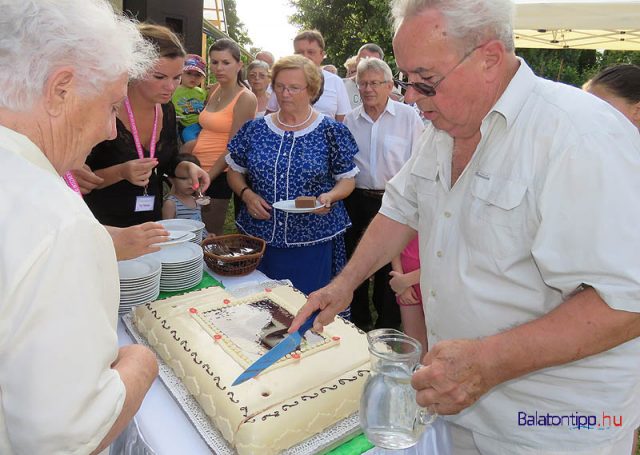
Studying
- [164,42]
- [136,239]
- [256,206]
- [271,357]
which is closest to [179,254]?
[136,239]

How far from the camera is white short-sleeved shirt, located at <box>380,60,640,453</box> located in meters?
1.03

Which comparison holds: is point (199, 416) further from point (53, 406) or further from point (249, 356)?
point (53, 406)

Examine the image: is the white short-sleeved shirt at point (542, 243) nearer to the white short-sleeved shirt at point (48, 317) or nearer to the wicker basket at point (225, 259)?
the white short-sleeved shirt at point (48, 317)

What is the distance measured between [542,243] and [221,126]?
3677mm

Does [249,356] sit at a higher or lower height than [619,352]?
lower

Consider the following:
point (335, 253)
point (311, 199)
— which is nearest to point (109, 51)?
point (311, 199)

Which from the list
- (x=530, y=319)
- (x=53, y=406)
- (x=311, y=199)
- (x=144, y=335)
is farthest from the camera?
(x=311, y=199)

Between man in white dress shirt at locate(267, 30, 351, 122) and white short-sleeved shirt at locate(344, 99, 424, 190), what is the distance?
796 mm

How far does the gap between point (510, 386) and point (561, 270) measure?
1.30 feet

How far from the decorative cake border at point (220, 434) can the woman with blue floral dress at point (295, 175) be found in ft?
5.54

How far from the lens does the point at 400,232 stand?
1.74m

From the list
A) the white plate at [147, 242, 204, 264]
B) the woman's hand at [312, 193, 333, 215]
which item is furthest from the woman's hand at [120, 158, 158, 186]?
the woman's hand at [312, 193, 333, 215]

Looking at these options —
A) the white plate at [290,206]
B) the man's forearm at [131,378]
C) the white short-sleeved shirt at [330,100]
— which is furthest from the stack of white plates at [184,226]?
the white short-sleeved shirt at [330,100]

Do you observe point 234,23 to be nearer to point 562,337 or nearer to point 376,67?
point 376,67
